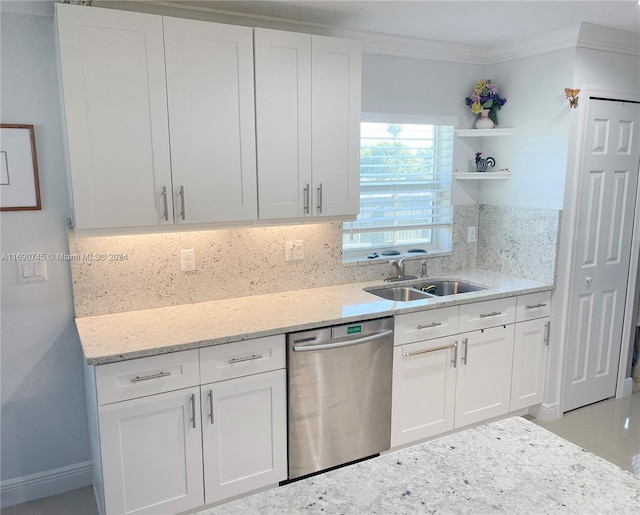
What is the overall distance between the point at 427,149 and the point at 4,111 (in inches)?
100

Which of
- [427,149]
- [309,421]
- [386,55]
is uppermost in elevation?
[386,55]

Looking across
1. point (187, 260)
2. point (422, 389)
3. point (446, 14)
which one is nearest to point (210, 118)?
point (187, 260)

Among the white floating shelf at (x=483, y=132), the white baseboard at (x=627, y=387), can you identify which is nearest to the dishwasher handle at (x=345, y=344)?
the white floating shelf at (x=483, y=132)

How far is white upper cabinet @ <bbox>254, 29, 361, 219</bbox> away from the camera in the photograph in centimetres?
253

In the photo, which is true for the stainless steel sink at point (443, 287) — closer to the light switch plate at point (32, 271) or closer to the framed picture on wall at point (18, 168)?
the light switch plate at point (32, 271)

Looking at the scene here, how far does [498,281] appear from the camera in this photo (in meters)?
3.39

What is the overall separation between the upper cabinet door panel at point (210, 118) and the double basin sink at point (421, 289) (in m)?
1.17

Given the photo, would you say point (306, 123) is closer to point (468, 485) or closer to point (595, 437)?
point (468, 485)

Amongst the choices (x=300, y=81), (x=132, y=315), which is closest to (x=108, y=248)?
(x=132, y=315)

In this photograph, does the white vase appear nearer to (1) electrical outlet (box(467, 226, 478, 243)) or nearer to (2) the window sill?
(1) electrical outlet (box(467, 226, 478, 243))

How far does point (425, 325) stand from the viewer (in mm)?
2842

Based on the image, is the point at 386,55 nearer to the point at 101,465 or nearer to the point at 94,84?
the point at 94,84

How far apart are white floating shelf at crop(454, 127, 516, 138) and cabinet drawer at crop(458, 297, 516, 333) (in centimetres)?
113

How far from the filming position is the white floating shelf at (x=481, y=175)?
3.46 metres
